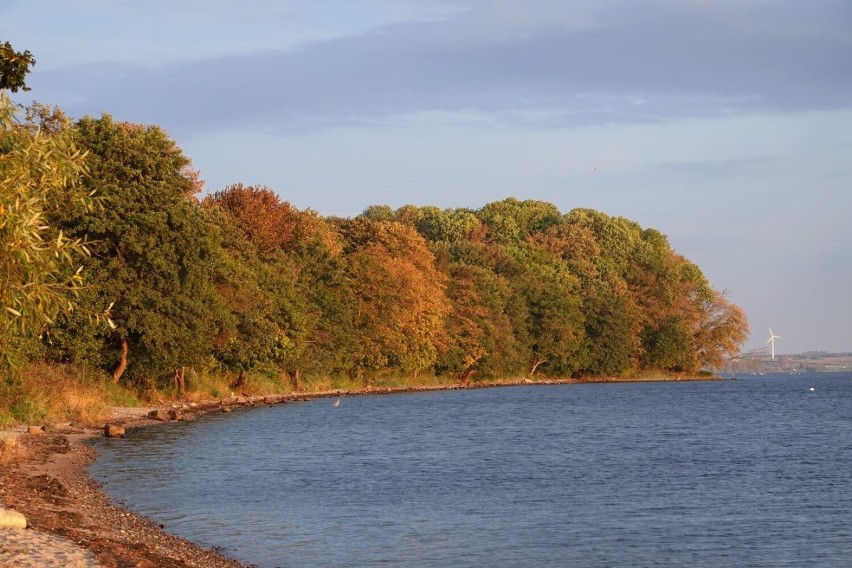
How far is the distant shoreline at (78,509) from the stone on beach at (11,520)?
1.13 ft

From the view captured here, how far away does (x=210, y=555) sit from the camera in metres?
20.5

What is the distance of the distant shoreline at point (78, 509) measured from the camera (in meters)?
19.0

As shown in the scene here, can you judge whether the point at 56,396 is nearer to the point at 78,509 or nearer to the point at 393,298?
the point at 78,509

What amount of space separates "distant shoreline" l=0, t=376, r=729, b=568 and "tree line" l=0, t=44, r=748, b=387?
321 cm

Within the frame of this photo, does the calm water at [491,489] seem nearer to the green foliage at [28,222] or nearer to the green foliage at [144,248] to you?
the green foliage at [144,248]

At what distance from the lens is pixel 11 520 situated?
19391 millimetres

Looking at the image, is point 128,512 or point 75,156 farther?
point 128,512

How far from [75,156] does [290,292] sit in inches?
2230

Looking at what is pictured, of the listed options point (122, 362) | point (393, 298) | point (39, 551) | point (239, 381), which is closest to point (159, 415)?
point (122, 362)

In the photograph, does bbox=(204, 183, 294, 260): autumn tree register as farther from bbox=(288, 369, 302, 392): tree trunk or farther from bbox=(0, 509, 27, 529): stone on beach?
bbox=(0, 509, 27, 529): stone on beach

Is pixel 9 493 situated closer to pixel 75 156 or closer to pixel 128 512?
pixel 128 512

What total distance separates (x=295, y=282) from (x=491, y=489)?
47.9 m

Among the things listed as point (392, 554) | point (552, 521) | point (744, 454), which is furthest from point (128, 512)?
point (744, 454)

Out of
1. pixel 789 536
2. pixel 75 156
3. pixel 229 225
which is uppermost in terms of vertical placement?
pixel 229 225
